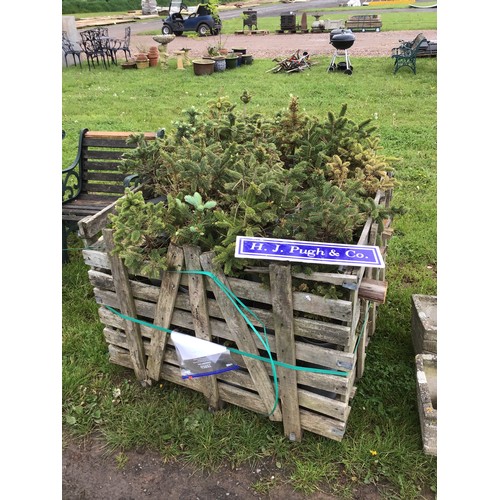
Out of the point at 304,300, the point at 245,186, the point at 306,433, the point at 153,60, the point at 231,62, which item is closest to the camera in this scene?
the point at 304,300

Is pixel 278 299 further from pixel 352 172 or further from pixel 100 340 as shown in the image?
pixel 100 340

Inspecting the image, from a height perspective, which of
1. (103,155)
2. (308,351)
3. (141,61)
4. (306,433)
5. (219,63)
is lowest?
(306,433)

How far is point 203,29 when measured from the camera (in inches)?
817

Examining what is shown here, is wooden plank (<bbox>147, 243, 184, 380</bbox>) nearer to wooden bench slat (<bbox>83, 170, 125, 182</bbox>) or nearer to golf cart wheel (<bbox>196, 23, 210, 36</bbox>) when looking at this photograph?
wooden bench slat (<bbox>83, 170, 125, 182</bbox>)

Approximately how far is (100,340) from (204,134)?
5.85ft

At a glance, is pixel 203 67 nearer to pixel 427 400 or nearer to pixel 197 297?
pixel 197 297

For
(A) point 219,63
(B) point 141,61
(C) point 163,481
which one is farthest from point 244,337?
(B) point 141,61

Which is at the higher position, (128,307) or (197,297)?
(197,297)

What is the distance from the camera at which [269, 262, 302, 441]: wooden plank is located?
7.44ft

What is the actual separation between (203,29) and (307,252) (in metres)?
21.1

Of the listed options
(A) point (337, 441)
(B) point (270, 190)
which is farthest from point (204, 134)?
(A) point (337, 441)

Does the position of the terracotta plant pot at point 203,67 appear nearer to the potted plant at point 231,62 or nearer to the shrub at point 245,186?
the potted plant at point 231,62

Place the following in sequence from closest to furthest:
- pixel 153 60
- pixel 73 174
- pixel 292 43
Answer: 1. pixel 73 174
2. pixel 153 60
3. pixel 292 43

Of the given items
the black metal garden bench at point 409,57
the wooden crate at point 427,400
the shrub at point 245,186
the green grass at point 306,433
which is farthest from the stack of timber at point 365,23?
the wooden crate at point 427,400
